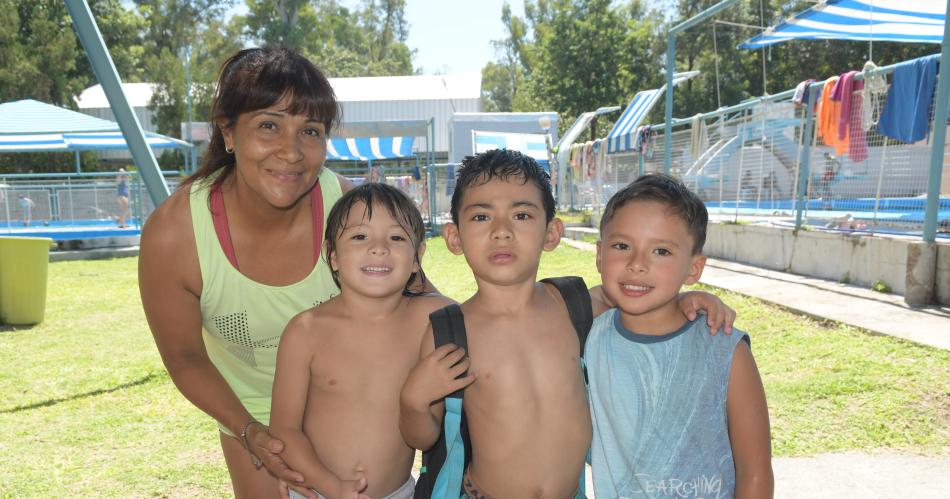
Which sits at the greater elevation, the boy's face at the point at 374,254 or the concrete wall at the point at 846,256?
the boy's face at the point at 374,254

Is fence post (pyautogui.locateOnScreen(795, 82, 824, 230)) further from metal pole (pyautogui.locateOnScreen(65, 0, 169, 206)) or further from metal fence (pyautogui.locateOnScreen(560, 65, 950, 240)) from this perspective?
metal pole (pyautogui.locateOnScreen(65, 0, 169, 206))

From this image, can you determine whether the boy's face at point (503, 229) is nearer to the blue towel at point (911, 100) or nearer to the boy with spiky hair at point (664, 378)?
the boy with spiky hair at point (664, 378)

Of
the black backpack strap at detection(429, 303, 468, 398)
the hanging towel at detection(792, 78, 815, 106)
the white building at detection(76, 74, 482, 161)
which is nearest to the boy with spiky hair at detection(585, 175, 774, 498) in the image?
the black backpack strap at detection(429, 303, 468, 398)

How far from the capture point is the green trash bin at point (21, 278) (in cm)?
866

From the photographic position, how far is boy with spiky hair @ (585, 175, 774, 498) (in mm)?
2031

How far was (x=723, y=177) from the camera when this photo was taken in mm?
12117

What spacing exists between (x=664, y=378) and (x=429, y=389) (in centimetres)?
67

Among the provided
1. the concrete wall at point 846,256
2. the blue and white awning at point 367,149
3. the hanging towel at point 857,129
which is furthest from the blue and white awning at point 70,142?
the hanging towel at point 857,129

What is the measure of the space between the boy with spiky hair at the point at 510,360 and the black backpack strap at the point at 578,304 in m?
0.02

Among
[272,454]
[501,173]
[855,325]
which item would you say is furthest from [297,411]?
[855,325]

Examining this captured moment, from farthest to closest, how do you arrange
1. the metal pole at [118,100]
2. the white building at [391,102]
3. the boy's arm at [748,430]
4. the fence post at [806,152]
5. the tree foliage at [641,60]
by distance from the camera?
the white building at [391,102], the tree foliage at [641,60], the fence post at [806,152], the metal pole at [118,100], the boy's arm at [748,430]

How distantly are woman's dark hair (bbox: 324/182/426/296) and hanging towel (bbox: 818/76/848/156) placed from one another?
7.49 m

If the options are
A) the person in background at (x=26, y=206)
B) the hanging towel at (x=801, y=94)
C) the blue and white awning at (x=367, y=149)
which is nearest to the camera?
the hanging towel at (x=801, y=94)

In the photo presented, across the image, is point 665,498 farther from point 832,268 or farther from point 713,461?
point 832,268
